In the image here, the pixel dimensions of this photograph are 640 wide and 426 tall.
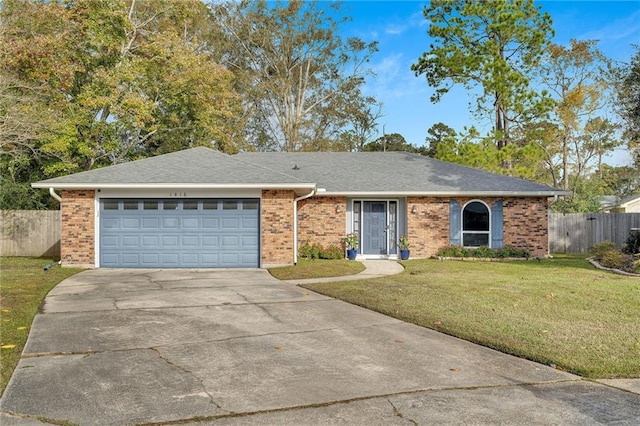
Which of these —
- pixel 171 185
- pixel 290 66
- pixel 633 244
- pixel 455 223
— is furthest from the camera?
pixel 290 66

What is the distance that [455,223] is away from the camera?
1734cm

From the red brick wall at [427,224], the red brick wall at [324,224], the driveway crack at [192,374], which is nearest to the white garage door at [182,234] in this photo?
the red brick wall at [324,224]

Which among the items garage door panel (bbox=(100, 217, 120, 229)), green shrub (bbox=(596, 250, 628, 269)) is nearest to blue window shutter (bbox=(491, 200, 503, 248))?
green shrub (bbox=(596, 250, 628, 269))

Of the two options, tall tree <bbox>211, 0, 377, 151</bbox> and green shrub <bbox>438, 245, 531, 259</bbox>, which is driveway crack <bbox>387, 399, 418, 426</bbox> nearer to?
green shrub <bbox>438, 245, 531, 259</bbox>

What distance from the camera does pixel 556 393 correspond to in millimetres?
4484

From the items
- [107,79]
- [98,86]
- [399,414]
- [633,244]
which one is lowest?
[399,414]

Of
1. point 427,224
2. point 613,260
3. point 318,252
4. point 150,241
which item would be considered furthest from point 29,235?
point 613,260

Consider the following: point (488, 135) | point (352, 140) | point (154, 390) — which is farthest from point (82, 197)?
point (352, 140)

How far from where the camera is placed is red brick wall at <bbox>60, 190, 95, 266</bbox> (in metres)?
14.6

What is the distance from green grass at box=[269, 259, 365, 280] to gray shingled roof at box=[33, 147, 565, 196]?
2352 millimetres

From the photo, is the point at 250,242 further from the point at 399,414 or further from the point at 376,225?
the point at 399,414

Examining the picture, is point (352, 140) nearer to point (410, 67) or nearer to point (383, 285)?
point (410, 67)

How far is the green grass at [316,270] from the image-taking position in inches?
496

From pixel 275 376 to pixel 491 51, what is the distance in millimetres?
24358
